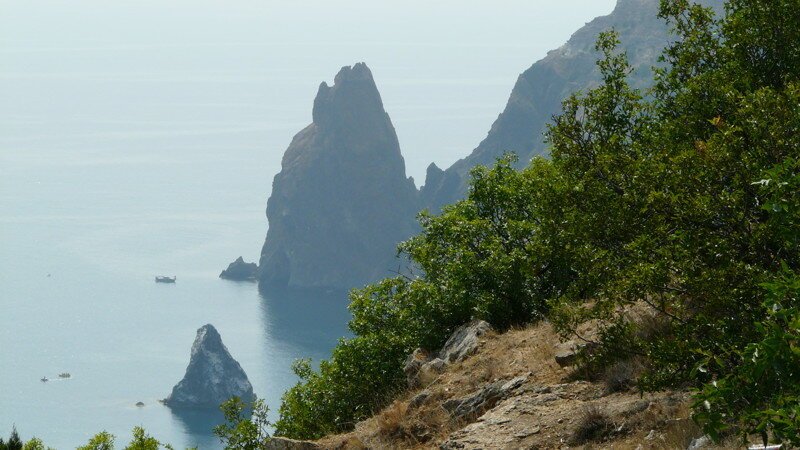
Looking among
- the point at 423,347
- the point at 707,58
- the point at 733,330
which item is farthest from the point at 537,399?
the point at 423,347

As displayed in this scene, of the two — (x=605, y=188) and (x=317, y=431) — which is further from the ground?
(x=605, y=188)

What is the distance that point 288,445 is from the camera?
25891 millimetres

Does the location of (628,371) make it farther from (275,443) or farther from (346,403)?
(346,403)

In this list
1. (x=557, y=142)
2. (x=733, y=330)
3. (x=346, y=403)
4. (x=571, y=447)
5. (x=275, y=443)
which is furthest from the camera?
(x=346, y=403)

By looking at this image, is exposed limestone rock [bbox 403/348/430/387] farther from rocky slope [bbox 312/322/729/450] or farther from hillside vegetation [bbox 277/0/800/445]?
hillside vegetation [bbox 277/0/800/445]

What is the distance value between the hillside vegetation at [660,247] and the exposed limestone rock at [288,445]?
499cm

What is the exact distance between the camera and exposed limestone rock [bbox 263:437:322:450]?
25656mm

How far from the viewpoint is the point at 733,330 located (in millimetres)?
15750

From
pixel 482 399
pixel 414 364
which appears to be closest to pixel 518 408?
pixel 482 399

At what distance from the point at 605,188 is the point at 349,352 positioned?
16.7m

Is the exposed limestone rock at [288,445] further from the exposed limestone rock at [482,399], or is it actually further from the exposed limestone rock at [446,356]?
the exposed limestone rock at [446,356]

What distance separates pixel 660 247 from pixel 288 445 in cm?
1207

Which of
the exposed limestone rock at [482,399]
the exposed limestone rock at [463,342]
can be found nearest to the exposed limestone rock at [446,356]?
the exposed limestone rock at [463,342]

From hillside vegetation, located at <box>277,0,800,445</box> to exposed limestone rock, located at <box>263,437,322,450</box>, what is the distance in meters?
4.99
